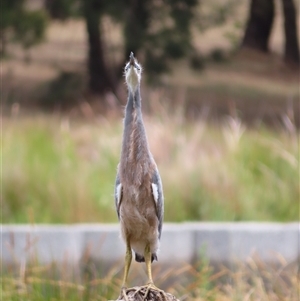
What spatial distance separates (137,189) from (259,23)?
7.85 m

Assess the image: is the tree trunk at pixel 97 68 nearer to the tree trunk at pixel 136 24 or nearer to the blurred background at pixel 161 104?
the blurred background at pixel 161 104

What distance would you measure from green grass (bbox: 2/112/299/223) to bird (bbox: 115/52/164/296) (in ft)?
10.2

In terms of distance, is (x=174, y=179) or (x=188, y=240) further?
(x=174, y=179)

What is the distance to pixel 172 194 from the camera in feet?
19.2

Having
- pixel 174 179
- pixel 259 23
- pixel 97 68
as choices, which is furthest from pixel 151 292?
pixel 97 68

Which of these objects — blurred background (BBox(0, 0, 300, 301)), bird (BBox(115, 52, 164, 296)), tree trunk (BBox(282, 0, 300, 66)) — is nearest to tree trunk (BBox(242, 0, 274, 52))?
blurred background (BBox(0, 0, 300, 301))

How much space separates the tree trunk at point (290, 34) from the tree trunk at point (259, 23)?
0.24m

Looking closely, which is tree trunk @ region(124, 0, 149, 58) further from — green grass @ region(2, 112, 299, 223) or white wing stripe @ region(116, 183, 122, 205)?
white wing stripe @ region(116, 183, 122, 205)

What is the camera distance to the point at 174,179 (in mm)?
5961

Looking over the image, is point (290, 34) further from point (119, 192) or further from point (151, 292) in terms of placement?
point (151, 292)

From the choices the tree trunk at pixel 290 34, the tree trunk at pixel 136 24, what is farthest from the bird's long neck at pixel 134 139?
the tree trunk at pixel 290 34

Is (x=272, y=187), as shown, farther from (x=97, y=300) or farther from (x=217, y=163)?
(x=97, y=300)

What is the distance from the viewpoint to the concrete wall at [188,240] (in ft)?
16.7

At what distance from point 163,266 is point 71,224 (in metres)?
0.82
